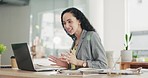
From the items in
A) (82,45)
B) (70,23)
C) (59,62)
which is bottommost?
(59,62)

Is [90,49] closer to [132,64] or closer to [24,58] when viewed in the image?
[24,58]

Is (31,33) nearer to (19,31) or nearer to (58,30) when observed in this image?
(19,31)

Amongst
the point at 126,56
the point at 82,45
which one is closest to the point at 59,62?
the point at 82,45

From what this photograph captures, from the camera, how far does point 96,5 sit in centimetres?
491

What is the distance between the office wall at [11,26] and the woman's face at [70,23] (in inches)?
75.9

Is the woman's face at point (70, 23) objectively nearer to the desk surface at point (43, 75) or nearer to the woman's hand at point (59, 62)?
the woman's hand at point (59, 62)

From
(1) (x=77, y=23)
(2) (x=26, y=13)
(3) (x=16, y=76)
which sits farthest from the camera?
(2) (x=26, y=13)

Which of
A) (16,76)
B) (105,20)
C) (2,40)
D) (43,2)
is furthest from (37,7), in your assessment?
(16,76)

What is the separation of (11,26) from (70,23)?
2093 millimetres

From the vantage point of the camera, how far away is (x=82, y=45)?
207 cm

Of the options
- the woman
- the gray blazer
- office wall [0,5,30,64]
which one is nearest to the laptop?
the woman

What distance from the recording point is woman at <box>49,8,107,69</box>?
6.18ft

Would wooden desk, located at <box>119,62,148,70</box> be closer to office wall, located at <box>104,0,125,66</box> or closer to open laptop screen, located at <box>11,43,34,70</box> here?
office wall, located at <box>104,0,125,66</box>

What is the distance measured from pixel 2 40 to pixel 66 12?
204cm
